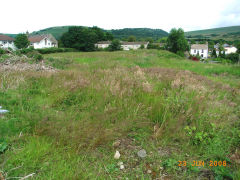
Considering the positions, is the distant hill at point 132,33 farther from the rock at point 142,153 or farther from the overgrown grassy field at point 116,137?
the rock at point 142,153

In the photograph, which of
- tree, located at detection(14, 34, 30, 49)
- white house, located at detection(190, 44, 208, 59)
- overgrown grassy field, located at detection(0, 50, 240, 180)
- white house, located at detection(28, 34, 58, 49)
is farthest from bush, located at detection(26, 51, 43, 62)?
white house, located at detection(190, 44, 208, 59)

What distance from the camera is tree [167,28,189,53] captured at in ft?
146

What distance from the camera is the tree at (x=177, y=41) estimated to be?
44.6 metres

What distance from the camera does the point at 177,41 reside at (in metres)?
45.1

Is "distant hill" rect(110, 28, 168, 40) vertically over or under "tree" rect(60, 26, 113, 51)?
over

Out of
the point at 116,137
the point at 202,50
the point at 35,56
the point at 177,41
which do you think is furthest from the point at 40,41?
the point at 202,50

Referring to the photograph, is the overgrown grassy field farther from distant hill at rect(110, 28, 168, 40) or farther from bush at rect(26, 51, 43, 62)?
distant hill at rect(110, 28, 168, 40)

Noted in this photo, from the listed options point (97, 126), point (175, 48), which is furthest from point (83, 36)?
point (97, 126)

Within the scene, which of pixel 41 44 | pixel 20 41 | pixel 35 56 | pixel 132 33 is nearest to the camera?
pixel 35 56

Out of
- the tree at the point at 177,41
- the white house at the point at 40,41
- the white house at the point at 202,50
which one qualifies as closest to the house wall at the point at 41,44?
the white house at the point at 40,41

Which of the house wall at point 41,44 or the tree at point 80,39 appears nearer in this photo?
the tree at point 80,39

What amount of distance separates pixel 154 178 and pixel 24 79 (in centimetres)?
525

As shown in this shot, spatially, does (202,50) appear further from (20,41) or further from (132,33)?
(20,41)

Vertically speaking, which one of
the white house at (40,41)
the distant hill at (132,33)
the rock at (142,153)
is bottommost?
the rock at (142,153)
